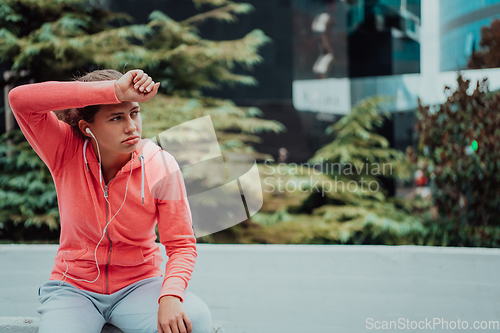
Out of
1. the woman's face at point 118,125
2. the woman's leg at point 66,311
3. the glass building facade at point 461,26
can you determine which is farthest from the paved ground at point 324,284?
the glass building facade at point 461,26

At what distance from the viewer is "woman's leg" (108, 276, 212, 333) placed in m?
1.32

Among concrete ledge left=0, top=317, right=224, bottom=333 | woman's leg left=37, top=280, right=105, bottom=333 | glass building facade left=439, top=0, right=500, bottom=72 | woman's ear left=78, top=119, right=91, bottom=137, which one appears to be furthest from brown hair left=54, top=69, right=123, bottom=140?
glass building facade left=439, top=0, right=500, bottom=72

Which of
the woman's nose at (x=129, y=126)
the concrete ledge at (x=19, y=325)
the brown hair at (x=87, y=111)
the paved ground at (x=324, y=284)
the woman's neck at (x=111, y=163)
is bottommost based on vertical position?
the paved ground at (x=324, y=284)

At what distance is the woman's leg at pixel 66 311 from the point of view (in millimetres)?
1252

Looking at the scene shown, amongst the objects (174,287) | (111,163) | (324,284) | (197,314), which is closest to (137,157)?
(111,163)

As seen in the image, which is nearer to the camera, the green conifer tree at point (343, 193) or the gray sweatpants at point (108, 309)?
the gray sweatpants at point (108, 309)

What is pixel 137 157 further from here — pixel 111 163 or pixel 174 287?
pixel 174 287

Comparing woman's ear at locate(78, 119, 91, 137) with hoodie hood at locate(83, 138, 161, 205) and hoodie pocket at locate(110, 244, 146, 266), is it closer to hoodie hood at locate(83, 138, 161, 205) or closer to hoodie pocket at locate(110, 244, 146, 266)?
hoodie hood at locate(83, 138, 161, 205)

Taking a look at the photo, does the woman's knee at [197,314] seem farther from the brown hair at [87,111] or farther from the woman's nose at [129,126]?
the brown hair at [87,111]

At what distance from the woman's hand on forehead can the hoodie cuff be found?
58 centimetres

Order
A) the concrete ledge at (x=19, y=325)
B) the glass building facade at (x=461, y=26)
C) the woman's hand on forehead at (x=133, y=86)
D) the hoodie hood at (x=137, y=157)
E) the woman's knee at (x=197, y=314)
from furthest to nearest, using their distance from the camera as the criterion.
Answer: the glass building facade at (x=461, y=26)
the concrete ledge at (x=19, y=325)
the hoodie hood at (x=137, y=157)
the woman's knee at (x=197, y=314)
the woman's hand on forehead at (x=133, y=86)

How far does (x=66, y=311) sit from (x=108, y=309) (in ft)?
0.53

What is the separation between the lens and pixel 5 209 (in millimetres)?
4012

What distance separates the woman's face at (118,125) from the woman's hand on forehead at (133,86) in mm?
111
